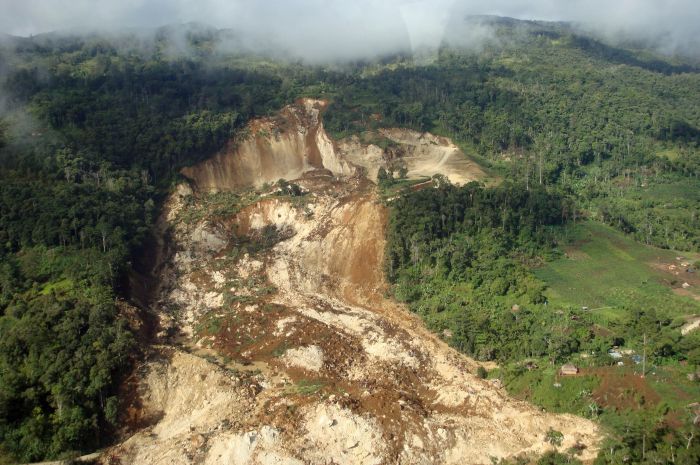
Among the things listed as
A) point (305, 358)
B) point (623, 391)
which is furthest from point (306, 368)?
point (623, 391)

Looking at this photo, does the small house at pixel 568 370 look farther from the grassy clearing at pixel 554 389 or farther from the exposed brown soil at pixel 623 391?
the exposed brown soil at pixel 623 391

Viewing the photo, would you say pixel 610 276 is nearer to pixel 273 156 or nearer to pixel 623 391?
pixel 623 391

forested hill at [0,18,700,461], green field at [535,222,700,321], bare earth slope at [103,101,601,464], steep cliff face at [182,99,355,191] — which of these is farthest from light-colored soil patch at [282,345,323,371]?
steep cliff face at [182,99,355,191]

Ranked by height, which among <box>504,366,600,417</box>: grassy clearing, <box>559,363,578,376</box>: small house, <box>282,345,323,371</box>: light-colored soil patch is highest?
<box>559,363,578,376</box>: small house

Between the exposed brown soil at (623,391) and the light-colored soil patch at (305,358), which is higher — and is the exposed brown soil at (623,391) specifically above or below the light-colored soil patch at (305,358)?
above

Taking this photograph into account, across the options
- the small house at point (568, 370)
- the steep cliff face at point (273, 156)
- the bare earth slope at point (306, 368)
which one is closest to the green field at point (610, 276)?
the small house at point (568, 370)

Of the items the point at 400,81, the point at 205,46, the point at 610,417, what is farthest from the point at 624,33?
the point at 610,417

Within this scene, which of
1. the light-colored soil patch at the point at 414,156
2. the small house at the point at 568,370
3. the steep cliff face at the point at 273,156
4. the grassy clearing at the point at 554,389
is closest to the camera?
the grassy clearing at the point at 554,389

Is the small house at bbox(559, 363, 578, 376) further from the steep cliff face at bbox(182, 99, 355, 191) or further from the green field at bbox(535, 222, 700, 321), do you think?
the steep cliff face at bbox(182, 99, 355, 191)
